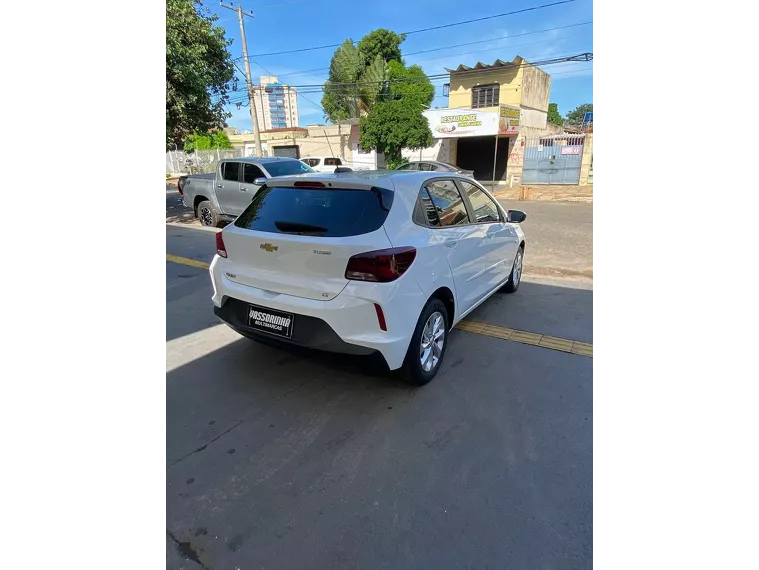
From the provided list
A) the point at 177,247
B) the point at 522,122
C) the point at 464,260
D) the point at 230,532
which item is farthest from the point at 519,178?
the point at 230,532

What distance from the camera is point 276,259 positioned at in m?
2.93

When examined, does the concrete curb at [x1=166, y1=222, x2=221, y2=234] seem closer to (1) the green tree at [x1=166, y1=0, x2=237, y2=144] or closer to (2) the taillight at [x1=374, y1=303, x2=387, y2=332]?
(1) the green tree at [x1=166, y1=0, x2=237, y2=144]

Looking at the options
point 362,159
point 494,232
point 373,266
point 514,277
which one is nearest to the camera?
point 373,266

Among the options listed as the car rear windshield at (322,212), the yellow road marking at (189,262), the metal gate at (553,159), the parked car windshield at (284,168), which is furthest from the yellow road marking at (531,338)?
the metal gate at (553,159)

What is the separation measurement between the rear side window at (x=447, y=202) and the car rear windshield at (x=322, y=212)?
63cm

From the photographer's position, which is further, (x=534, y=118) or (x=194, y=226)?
(x=534, y=118)

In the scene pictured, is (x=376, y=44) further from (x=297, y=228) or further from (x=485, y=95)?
(x=297, y=228)

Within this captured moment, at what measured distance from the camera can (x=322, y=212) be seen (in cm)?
298

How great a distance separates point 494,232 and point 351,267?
219 cm

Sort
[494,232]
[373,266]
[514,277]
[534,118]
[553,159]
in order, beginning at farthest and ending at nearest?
[534,118], [553,159], [514,277], [494,232], [373,266]

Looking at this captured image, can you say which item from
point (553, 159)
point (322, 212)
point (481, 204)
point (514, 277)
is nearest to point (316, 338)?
point (322, 212)

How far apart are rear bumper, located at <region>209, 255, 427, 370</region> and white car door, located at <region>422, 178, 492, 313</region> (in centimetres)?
68
